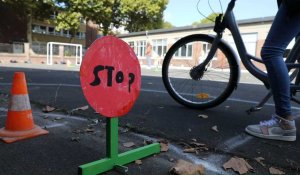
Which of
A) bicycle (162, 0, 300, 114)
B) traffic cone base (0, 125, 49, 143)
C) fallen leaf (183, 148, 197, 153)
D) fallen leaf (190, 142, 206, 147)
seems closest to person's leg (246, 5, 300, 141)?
bicycle (162, 0, 300, 114)

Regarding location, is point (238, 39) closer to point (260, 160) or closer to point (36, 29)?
point (260, 160)

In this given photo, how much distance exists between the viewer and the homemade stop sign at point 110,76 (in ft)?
5.82

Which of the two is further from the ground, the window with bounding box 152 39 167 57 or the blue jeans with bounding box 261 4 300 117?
the window with bounding box 152 39 167 57

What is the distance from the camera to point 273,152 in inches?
86.7

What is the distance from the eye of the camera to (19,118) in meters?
2.56

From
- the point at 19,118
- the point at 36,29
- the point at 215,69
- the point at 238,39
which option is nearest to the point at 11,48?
the point at 36,29

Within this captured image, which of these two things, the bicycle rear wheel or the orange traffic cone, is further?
the bicycle rear wheel

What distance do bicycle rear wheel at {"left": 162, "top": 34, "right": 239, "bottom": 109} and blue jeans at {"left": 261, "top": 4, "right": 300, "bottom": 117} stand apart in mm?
797


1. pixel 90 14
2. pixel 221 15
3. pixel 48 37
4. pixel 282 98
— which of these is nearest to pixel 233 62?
pixel 221 15

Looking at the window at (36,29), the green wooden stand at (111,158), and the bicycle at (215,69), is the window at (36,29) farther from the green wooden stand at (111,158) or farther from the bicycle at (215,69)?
the green wooden stand at (111,158)

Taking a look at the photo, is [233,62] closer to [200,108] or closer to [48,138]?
[200,108]

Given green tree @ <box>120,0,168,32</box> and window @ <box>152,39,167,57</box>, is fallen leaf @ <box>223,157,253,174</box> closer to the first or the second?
window @ <box>152,39,167,57</box>

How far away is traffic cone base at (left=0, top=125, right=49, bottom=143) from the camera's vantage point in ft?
7.79

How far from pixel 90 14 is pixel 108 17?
2.28 metres
